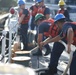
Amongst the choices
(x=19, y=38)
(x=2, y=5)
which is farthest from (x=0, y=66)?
(x=2, y=5)

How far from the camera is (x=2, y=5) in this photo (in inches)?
2140

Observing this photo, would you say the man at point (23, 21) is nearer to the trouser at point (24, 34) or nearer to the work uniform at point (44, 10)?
the trouser at point (24, 34)

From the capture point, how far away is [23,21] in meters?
6.47

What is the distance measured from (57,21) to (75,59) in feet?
2.09

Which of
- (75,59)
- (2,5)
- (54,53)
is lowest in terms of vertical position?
(2,5)

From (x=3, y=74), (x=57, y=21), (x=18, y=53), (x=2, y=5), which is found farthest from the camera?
(x=2, y=5)

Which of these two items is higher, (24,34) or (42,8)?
(42,8)

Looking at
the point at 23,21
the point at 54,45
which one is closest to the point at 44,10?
the point at 23,21

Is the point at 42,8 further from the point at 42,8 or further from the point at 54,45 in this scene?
the point at 54,45

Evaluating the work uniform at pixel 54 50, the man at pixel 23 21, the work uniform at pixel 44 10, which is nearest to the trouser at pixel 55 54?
the work uniform at pixel 54 50

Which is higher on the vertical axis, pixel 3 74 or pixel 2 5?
pixel 3 74

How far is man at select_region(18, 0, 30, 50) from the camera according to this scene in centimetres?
624

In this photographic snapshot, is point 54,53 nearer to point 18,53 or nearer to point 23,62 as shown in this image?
point 23,62

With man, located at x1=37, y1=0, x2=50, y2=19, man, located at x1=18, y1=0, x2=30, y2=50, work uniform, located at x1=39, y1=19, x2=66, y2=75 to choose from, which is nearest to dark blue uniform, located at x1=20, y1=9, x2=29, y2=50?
man, located at x1=18, y1=0, x2=30, y2=50
